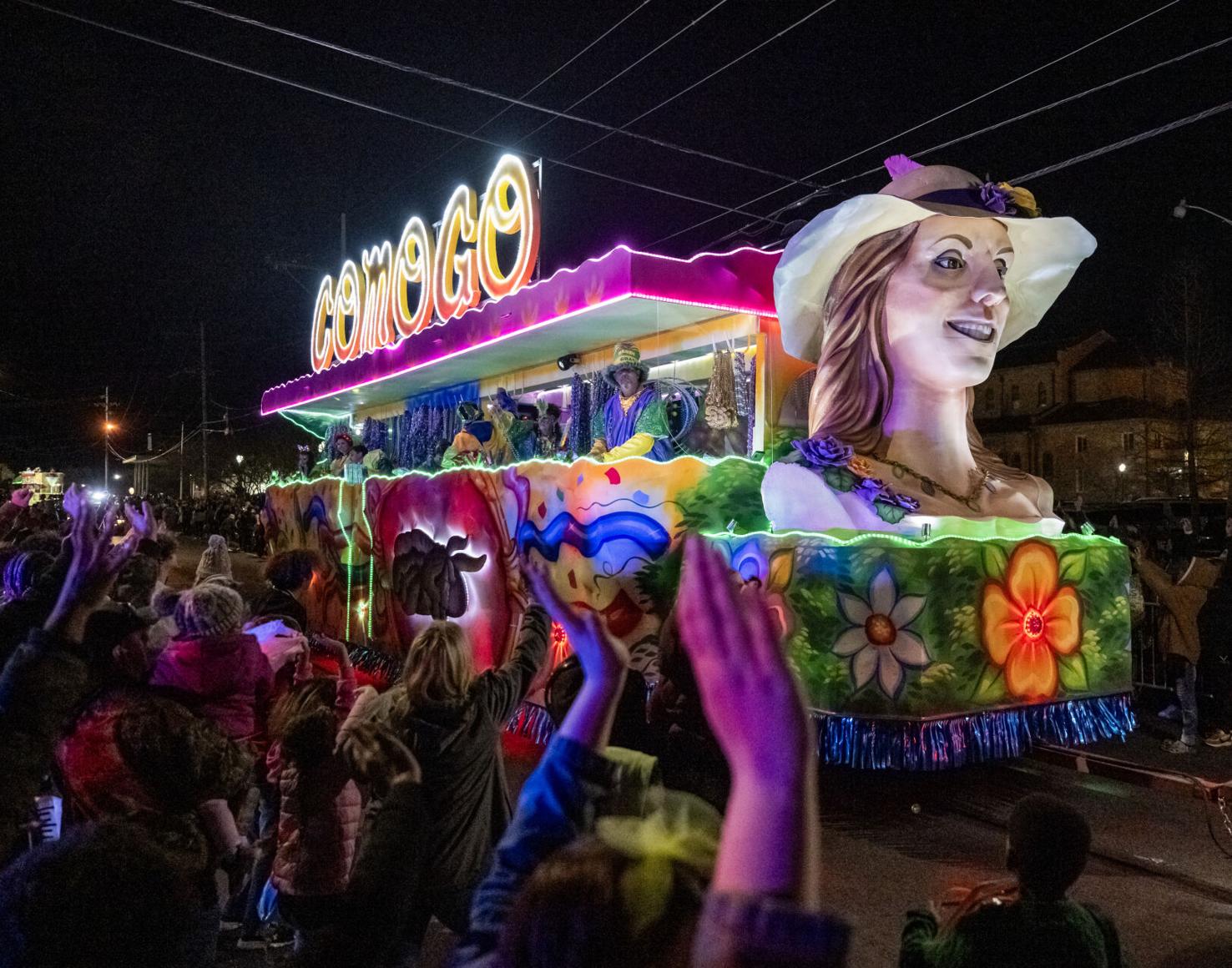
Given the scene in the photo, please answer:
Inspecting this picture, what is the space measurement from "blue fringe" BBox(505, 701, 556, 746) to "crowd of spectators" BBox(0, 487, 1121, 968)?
112 inches

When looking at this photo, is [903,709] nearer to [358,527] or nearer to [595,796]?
[595,796]

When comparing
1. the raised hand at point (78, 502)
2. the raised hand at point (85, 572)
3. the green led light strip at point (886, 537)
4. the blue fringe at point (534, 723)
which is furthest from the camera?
the blue fringe at point (534, 723)

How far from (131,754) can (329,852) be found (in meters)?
0.86

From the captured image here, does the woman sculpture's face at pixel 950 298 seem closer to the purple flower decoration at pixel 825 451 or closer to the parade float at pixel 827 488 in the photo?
the parade float at pixel 827 488

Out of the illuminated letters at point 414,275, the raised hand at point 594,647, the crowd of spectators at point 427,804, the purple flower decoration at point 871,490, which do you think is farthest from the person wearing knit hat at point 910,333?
the illuminated letters at point 414,275

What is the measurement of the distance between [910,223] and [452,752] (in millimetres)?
5697

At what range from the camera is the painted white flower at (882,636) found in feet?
19.4

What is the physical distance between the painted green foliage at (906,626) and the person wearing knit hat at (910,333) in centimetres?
65

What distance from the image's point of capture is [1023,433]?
45.5 metres

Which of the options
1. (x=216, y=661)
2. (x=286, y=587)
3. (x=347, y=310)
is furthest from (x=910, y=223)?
(x=347, y=310)

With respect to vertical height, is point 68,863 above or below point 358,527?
below

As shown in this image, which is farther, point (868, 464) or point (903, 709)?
point (868, 464)

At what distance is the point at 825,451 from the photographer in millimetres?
6797

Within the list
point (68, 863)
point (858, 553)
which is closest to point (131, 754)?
point (68, 863)
